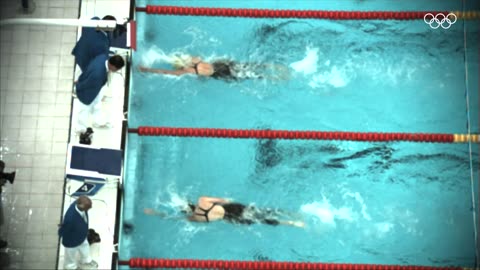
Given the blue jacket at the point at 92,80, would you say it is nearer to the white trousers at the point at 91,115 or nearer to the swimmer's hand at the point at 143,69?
the white trousers at the point at 91,115

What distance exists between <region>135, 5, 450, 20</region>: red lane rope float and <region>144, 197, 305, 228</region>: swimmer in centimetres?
197

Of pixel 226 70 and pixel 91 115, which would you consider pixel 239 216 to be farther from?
pixel 91 115

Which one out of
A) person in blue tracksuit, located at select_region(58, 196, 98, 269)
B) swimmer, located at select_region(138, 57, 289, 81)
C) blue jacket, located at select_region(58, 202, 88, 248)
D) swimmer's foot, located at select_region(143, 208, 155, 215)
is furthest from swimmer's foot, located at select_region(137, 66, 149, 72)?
blue jacket, located at select_region(58, 202, 88, 248)

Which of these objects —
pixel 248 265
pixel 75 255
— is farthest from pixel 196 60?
pixel 75 255

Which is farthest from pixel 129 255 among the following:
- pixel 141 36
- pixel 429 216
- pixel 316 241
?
pixel 429 216

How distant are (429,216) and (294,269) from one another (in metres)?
1.37

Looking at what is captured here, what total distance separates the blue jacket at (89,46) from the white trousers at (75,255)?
5.66 ft

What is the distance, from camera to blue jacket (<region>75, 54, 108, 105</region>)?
6.59 metres

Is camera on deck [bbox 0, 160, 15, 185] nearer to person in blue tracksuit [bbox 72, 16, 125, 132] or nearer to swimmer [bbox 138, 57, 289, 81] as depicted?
person in blue tracksuit [bbox 72, 16, 125, 132]

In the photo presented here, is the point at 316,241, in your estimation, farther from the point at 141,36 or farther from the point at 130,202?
the point at 141,36

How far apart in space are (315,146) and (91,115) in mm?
2152

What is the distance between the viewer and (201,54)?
7.20 meters

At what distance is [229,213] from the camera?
22.0 ft

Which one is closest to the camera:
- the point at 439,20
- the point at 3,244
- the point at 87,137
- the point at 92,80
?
the point at 3,244
